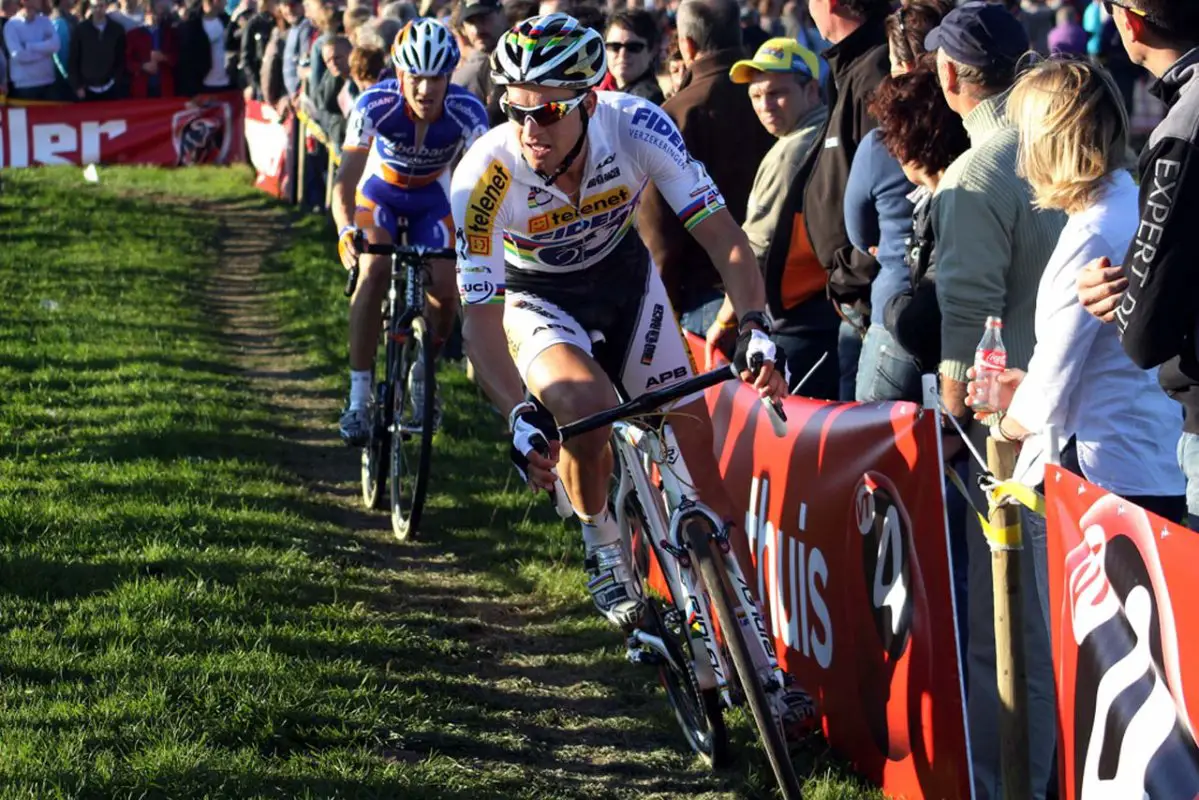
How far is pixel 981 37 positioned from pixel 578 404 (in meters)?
1.68

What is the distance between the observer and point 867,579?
5059 millimetres

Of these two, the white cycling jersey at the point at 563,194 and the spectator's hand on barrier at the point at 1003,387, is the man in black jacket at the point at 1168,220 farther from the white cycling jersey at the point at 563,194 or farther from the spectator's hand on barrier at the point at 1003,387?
the white cycling jersey at the point at 563,194

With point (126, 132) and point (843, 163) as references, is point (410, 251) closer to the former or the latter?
point (843, 163)

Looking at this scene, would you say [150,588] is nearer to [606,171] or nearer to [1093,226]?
[606,171]

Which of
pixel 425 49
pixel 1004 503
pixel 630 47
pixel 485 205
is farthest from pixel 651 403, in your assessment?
pixel 630 47

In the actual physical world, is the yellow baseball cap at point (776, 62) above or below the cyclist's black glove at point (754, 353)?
above

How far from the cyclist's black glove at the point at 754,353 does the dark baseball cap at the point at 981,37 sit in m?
1.11

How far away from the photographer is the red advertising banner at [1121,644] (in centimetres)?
309

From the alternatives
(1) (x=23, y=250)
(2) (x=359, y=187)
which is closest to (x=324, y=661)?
(2) (x=359, y=187)

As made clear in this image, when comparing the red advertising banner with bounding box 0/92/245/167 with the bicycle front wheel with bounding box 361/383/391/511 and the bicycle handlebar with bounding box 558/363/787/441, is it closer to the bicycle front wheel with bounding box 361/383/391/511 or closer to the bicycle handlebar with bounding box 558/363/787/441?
the bicycle front wheel with bounding box 361/383/391/511

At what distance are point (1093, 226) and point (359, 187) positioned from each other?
17.6 ft

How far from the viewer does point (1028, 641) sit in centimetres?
477

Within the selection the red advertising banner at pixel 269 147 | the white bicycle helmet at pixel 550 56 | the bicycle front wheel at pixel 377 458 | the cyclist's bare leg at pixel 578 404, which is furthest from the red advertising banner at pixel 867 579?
the red advertising banner at pixel 269 147

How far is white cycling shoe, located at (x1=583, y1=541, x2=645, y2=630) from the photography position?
5668 mm
